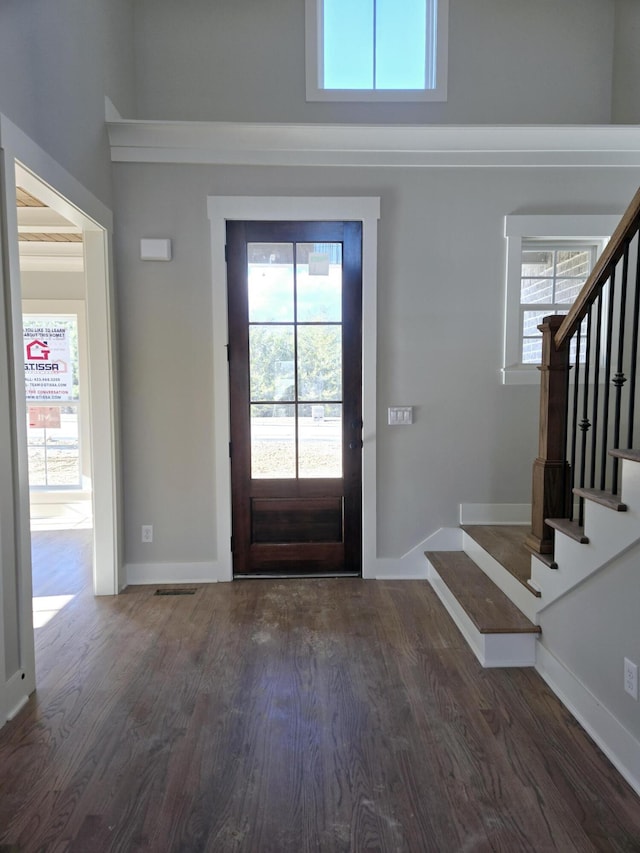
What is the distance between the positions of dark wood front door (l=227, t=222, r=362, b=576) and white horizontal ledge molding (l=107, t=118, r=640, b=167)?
449 mm

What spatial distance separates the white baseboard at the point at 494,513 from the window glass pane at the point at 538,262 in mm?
1631

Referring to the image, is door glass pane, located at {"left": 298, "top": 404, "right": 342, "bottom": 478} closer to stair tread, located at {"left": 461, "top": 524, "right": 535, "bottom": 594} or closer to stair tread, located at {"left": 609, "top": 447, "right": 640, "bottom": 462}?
stair tread, located at {"left": 461, "top": 524, "right": 535, "bottom": 594}

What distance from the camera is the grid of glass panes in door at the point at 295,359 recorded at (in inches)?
128

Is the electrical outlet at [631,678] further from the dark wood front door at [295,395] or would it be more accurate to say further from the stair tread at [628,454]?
the dark wood front door at [295,395]

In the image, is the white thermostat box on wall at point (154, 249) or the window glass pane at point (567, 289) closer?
the white thermostat box on wall at point (154, 249)

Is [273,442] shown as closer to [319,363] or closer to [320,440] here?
[320,440]

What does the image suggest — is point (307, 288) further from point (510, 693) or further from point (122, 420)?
point (510, 693)

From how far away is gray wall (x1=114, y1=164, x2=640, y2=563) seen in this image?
319 centimetres

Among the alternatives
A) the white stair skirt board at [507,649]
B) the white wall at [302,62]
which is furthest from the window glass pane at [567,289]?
the white stair skirt board at [507,649]

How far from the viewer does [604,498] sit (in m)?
1.79

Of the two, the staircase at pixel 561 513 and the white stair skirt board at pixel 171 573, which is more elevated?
the staircase at pixel 561 513

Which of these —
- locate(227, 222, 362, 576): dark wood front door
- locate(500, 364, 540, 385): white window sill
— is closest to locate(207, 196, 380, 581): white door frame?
locate(227, 222, 362, 576): dark wood front door

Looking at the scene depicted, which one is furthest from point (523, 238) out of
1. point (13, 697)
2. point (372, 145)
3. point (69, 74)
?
point (13, 697)

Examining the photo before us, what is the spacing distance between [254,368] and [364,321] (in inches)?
32.1
